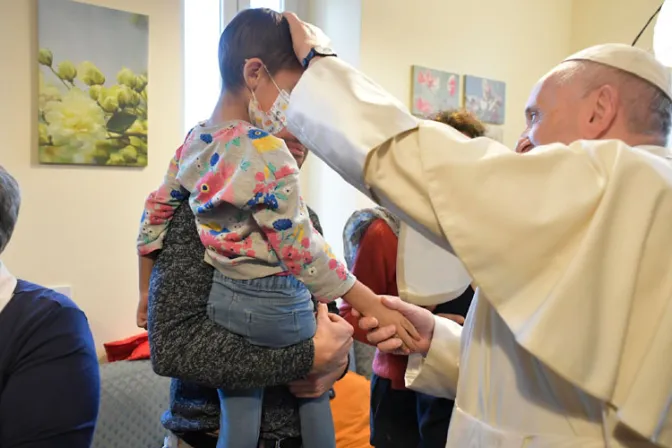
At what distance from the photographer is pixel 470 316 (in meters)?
0.86

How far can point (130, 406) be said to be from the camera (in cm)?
203

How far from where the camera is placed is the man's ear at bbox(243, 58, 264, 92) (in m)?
1.13

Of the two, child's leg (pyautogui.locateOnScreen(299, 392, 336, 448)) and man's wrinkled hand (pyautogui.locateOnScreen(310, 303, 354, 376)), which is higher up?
man's wrinkled hand (pyautogui.locateOnScreen(310, 303, 354, 376))

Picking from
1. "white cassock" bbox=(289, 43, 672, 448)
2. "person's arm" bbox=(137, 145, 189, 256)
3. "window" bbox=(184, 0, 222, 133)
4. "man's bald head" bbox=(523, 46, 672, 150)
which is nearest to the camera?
"white cassock" bbox=(289, 43, 672, 448)

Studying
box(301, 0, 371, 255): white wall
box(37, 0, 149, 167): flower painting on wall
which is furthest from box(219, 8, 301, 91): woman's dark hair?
box(301, 0, 371, 255): white wall

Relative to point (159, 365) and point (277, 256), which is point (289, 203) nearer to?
point (277, 256)

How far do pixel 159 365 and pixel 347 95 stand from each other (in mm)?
654

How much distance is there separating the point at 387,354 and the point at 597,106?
0.92m

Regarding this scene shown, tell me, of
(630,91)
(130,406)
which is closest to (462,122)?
(630,91)

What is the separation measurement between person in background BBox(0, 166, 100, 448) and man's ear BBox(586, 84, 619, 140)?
3.50 feet

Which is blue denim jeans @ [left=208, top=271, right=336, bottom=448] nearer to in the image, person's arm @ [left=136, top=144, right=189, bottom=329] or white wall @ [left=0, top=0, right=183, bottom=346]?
person's arm @ [left=136, top=144, right=189, bottom=329]

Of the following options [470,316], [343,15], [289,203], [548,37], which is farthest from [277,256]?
[548,37]

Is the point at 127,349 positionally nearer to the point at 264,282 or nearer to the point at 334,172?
the point at 334,172

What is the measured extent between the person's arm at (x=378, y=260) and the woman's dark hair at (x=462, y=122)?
0.46 meters
